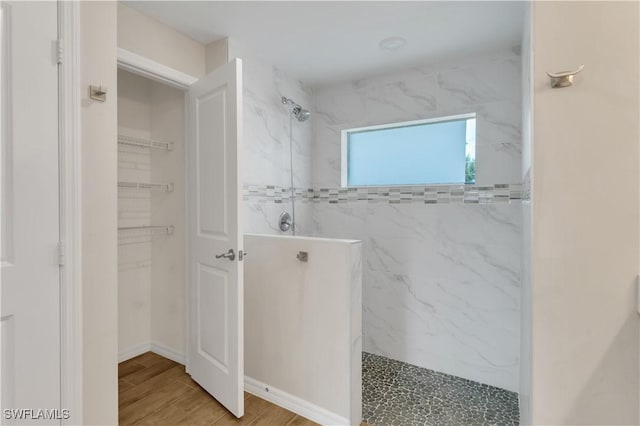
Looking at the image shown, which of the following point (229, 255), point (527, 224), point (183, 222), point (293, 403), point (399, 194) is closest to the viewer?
point (527, 224)

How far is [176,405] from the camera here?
6.64 feet

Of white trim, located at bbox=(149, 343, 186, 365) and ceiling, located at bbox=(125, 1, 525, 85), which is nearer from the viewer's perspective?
ceiling, located at bbox=(125, 1, 525, 85)

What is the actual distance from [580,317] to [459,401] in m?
1.34

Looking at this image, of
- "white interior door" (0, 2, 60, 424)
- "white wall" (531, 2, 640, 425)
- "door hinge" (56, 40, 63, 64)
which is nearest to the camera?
"white wall" (531, 2, 640, 425)

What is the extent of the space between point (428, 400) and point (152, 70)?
275 centimetres

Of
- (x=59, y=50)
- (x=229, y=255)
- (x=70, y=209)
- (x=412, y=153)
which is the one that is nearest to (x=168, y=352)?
(x=229, y=255)

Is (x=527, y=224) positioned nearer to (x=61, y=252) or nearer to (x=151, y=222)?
(x=61, y=252)


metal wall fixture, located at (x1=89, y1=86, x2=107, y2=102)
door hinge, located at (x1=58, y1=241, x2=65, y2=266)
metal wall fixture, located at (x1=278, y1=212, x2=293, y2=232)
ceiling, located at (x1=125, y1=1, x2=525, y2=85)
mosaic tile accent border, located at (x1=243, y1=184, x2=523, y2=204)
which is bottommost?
door hinge, located at (x1=58, y1=241, x2=65, y2=266)

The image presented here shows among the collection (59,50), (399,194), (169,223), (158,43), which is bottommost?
(169,223)

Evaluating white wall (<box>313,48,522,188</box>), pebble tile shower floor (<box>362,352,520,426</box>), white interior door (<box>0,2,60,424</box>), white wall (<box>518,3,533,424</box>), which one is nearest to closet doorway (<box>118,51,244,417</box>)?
white interior door (<box>0,2,60,424</box>)

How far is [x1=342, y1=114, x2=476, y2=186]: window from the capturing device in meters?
2.59

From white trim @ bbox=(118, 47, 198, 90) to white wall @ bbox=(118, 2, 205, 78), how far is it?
0.03 metres

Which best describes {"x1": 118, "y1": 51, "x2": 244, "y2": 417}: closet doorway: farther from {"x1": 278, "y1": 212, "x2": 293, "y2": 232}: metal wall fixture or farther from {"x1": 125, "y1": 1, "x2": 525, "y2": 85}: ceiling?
{"x1": 278, "y1": 212, "x2": 293, "y2": 232}: metal wall fixture

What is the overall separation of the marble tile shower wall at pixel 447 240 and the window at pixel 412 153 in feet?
0.40
